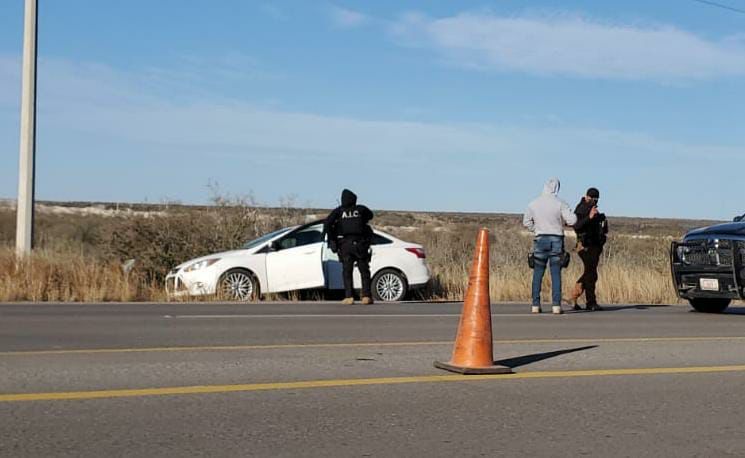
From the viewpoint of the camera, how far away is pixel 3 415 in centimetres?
693

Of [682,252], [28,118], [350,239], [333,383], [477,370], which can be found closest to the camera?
[333,383]

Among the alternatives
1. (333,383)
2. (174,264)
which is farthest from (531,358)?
(174,264)

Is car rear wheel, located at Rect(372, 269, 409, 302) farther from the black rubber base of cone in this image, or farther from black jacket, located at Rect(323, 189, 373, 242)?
the black rubber base of cone

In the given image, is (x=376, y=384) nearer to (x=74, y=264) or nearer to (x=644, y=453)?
(x=644, y=453)

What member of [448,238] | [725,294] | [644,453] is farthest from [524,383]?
[448,238]

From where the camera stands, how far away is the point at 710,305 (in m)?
16.7

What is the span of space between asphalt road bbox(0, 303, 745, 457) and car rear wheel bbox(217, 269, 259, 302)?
4.97 meters

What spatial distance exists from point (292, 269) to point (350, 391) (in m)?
10.6

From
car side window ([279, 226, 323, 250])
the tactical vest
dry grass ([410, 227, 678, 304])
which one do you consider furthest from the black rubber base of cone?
dry grass ([410, 227, 678, 304])

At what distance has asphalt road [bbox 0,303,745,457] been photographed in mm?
6527

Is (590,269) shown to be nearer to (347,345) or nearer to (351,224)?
(351,224)

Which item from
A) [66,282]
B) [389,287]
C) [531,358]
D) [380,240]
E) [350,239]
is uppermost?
[380,240]

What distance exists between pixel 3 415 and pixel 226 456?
172 cm

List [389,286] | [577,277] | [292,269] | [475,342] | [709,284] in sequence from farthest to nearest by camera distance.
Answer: [577,277] < [389,286] < [292,269] < [709,284] < [475,342]
